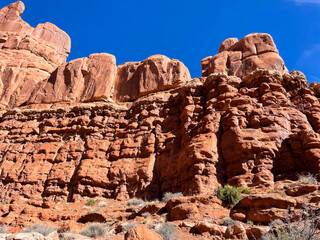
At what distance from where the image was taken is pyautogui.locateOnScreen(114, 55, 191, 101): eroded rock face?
30188mm

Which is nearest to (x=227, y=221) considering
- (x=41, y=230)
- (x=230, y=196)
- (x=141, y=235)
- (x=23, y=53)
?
(x=230, y=196)

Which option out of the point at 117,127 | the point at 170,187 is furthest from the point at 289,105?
the point at 117,127

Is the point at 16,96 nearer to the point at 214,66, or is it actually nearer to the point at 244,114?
the point at 214,66

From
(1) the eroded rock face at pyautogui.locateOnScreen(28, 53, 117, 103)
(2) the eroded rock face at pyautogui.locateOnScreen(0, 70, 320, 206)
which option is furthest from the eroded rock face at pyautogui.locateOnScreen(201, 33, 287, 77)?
(1) the eroded rock face at pyautogui.locateOnScreen(28, 53, 117, 103)

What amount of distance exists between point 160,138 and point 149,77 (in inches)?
410

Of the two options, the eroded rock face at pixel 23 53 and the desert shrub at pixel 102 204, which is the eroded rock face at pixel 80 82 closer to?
the eroded rock face at pixel 23 53

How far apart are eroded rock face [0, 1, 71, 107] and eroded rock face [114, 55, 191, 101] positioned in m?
11.4

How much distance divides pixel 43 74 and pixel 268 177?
31.6 m

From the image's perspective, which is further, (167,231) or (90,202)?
(90,202)

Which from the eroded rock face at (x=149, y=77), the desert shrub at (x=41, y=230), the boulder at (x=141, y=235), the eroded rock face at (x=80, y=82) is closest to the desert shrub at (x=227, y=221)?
the boulder at (x=141, y=235)

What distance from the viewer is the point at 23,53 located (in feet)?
129

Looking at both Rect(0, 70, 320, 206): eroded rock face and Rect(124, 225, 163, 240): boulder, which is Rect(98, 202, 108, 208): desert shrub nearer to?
Rect(0, 70, 320, 206): eroded rock face

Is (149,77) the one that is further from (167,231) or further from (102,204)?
(167,231)

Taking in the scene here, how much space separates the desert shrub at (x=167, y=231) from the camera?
28.8 feet
